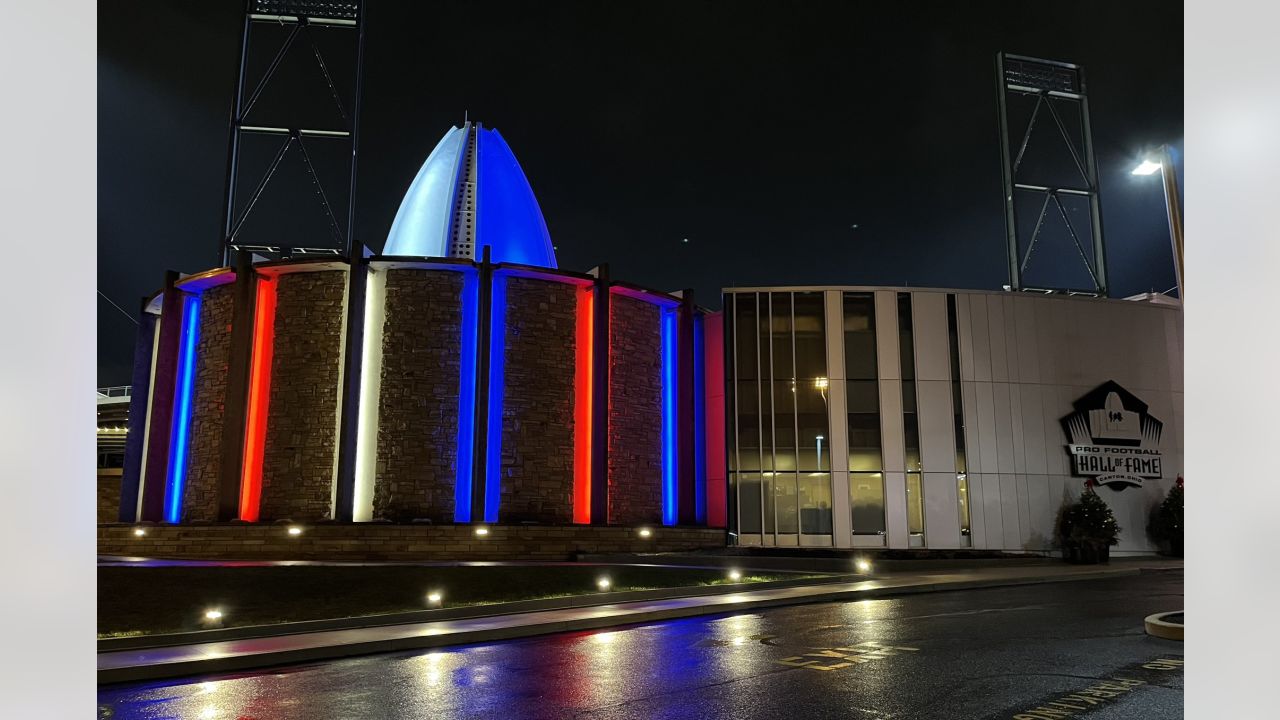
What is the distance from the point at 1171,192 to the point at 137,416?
96.4ft

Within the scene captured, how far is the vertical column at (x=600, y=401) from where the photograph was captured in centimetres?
2558

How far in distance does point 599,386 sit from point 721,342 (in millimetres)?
6398

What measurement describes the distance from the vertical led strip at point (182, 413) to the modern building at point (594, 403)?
0.21ft

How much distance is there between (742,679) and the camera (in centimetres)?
810

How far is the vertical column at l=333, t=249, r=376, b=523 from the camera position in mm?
23484

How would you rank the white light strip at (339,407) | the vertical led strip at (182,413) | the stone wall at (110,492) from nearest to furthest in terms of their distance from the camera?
the white light strip at (339,407) → the vertical led strip at (182,413) → the stone wall at (110,492)

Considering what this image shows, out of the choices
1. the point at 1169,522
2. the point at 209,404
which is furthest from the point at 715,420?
the point at 1169,522

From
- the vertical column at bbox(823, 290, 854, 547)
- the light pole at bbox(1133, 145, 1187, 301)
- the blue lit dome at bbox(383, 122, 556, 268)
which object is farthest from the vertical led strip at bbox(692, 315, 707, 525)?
the light pole at bbox(1133, 145, 1187, 301)

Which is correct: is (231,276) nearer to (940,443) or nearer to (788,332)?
(788,332)

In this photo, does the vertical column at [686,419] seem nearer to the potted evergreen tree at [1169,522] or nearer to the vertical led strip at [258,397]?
the vertical led strip at [258,397]

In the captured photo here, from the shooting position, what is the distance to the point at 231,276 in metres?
26.1

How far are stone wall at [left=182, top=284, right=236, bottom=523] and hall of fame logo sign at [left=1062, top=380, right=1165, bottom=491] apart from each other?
2744 centimetres

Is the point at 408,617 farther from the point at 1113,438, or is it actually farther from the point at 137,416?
the point at 1113,438

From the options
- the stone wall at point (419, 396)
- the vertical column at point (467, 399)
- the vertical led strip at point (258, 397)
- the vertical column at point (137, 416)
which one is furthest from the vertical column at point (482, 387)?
the vertical column at point (137, 416)
